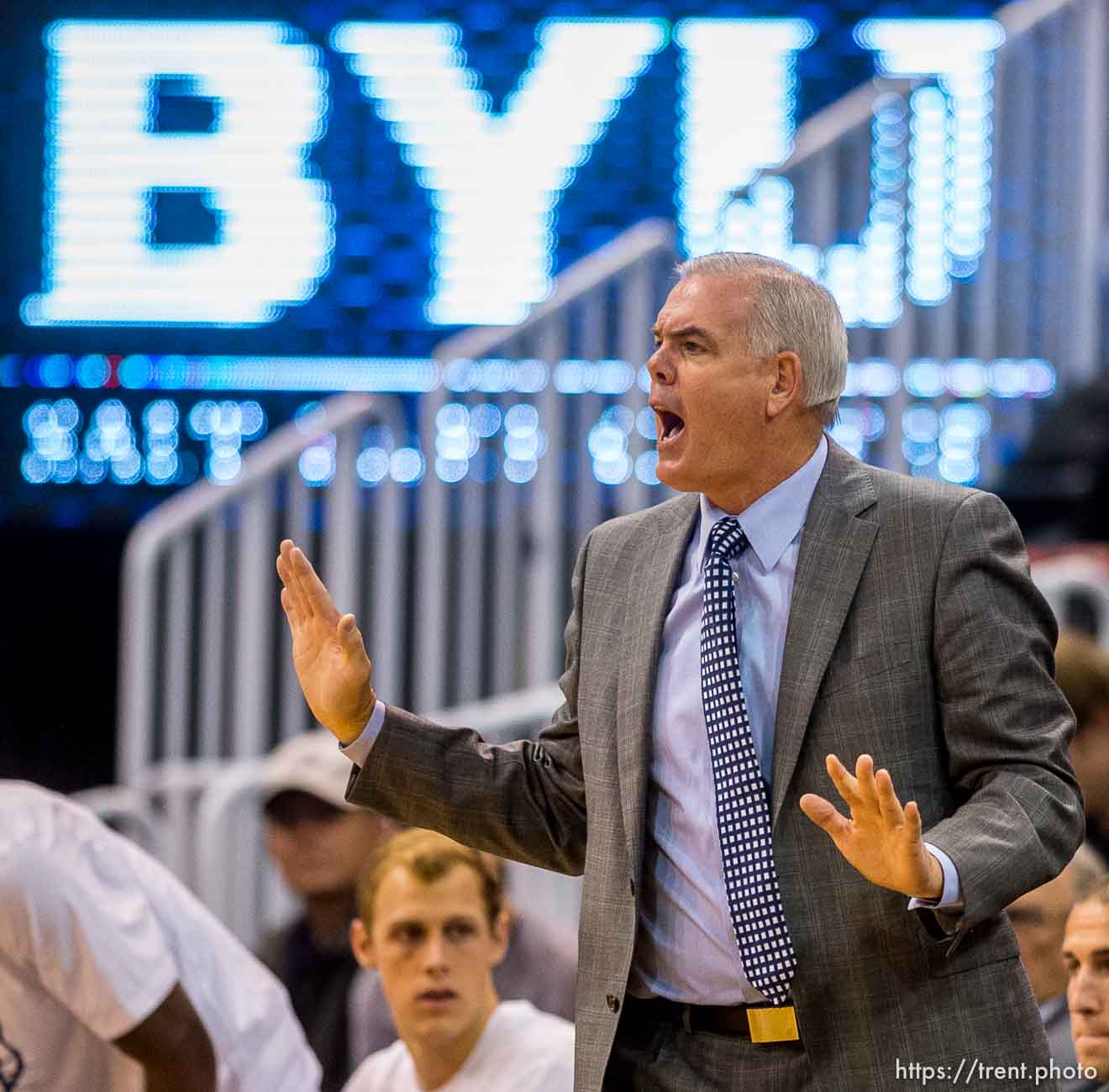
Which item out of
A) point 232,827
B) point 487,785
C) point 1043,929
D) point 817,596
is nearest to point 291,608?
point 487,785

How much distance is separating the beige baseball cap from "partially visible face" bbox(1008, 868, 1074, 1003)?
155 centimetres

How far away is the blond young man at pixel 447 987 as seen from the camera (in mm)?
3156

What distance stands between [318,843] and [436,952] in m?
1.16

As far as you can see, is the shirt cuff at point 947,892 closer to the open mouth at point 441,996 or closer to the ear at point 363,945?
the open mouth at point 441,996

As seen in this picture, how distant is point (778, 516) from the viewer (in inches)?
89.1

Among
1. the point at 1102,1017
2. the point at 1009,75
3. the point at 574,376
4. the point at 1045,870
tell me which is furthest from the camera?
the point at 1009,75

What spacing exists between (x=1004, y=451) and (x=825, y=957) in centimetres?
362

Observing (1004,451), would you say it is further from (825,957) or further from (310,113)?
(825,957)

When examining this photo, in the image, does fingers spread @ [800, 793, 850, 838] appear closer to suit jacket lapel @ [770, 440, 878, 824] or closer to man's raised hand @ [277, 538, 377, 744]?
suit jacket lapel @ [770, 440, 878, 824]

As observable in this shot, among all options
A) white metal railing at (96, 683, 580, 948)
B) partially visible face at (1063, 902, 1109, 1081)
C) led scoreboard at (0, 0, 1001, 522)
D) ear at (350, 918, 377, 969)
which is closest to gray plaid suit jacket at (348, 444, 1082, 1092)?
partially visible face at (1063, 902, 1109, 1081)

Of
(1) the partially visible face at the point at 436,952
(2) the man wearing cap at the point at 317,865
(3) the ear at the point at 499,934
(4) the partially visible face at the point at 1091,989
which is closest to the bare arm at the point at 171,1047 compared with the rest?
(1) the partially visible face at the point at 436,952

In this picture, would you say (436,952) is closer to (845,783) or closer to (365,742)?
(365,742)

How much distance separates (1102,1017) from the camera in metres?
2.75

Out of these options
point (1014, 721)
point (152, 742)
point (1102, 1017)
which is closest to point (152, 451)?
point (152, 742)
